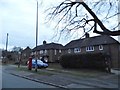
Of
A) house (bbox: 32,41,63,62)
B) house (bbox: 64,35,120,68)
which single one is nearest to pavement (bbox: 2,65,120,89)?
house (bbox: 64,35,120,68)

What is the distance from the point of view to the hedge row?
35000mm

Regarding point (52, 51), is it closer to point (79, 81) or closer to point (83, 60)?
point (83, 60)

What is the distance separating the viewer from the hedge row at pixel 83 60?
35000mm

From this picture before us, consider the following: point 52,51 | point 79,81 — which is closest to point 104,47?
point 79,81

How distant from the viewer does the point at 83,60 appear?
38000 mm

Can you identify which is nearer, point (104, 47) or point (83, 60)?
point (83, 60)

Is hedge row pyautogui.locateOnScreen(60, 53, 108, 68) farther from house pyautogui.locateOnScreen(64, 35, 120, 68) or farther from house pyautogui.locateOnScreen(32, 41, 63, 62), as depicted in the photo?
house pyautogui.locateOnScreen(32, 41, 63, 62)

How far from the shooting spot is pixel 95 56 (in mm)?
35812

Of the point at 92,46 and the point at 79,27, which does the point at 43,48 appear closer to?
the point at 92,46

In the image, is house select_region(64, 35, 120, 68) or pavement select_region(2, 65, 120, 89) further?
house select_region(64, 35, 120, 68)

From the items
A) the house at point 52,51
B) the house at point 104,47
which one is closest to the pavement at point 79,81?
the house at point 104,47

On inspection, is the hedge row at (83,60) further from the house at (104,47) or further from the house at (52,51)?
the house at (52,51)

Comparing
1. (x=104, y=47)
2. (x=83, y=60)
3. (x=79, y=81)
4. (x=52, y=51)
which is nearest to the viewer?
(x=79, y=81)

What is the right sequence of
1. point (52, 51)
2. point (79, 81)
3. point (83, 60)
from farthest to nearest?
point (52, 51), point (83, 60), point (79, 81)
